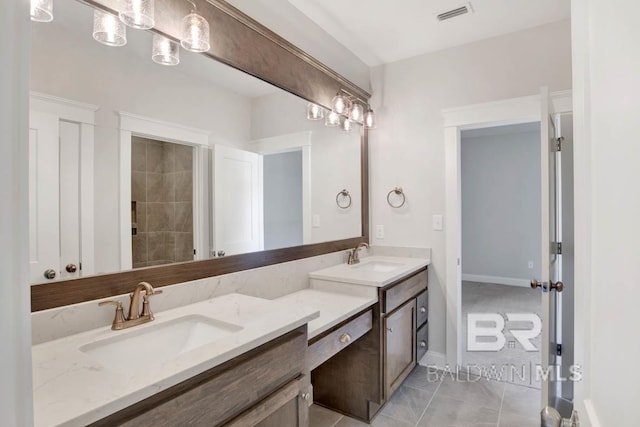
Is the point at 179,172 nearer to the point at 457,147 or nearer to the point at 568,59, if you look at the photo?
the point at 457,147

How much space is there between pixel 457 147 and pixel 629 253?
247 centimetres

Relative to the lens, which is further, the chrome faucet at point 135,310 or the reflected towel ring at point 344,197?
the reflected towel ring at point 344,197

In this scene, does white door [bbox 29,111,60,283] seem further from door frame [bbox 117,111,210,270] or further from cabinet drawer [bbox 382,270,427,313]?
cabinet drawer [bbox 382,270,427,313]

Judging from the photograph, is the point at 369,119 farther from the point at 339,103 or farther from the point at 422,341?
the point at 422,341

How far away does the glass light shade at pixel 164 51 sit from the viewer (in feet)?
4.62

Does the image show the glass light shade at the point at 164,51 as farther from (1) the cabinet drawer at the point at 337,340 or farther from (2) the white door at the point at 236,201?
(1) the cabinet drawer at the point at 337,340

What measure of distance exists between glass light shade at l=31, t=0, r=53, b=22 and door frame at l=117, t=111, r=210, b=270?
13.8 inches

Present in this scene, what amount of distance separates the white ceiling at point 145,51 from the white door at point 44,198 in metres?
0.29

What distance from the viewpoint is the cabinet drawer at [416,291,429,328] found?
8.66ft

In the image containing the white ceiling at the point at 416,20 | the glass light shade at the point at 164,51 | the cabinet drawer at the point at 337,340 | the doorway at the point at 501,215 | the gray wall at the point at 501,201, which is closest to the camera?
the glass light shade at the point at 164,51

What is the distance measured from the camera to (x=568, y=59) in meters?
2.32

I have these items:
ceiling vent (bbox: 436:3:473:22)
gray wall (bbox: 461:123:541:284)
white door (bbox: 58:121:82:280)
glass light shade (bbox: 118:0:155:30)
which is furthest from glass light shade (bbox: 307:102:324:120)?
gray wall (bbox: 461:123:541:284)

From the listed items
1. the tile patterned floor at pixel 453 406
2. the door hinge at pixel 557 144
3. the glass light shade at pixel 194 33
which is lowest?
the tile patterned floor at pixel 453 406

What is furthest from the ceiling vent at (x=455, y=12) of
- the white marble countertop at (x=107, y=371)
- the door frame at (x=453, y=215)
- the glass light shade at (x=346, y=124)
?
the white marble countertop at (x=107, y=371)
